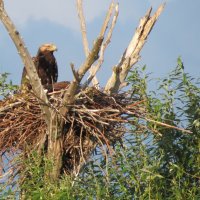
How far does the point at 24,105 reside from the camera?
9617 mm

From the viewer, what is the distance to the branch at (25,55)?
9.14 m

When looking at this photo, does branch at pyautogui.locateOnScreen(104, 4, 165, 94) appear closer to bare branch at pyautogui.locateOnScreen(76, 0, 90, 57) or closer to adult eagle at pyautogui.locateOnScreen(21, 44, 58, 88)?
bare branch at pyautogui.locateOnScreen(76, 0, 90, 57)

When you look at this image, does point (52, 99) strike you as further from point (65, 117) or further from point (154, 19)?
point (154, 19)

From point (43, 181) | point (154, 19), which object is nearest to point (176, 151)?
point (154, 19)

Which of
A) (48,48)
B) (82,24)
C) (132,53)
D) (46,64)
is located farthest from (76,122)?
(48,48)

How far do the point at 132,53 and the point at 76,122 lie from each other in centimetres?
130

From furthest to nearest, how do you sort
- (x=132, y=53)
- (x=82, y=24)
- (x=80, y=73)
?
1. (x=82, y=24)
2. (x=132, y=53)
3. (x=80, y=73)

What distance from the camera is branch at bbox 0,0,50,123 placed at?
9.14 metres

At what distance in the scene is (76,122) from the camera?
375 inches

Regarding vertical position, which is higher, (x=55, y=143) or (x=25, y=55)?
(x=25, y=55)

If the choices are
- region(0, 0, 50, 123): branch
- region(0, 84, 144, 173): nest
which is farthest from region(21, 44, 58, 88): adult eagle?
region(0, 0, 50, 123): branch

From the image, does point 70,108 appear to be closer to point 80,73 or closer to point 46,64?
point 80,73

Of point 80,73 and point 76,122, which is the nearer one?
point 80,73

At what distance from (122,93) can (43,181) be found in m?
1.81
